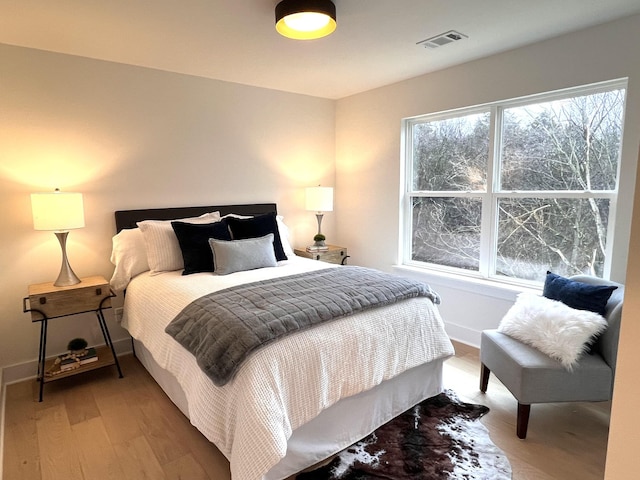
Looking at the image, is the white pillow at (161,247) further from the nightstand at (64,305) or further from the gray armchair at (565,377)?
the gray armchair at (565,377)

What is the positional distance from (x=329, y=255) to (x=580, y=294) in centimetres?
230

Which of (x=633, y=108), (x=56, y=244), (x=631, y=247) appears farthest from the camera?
(x=56, y=244)

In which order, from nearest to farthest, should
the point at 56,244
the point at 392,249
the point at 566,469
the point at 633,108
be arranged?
1. the point at 566,469
2. the point at 633,108
3. the point at 56,244
4. the point at 392,249

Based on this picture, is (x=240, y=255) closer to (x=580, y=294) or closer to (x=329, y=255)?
(x=329, y=255)

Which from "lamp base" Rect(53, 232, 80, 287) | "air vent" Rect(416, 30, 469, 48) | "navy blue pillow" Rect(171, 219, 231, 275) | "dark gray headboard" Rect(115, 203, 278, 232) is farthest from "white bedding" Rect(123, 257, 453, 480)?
"air vent" Rect(416, 30, 469, 48)

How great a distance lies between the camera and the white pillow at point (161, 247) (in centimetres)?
278

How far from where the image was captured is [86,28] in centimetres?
232

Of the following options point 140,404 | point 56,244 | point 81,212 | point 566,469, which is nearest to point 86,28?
point 81,212

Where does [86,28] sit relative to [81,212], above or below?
above

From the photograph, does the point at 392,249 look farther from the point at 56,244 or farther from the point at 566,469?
the point at 56,244

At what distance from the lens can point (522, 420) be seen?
80.7 inches

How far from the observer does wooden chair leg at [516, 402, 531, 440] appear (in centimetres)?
203

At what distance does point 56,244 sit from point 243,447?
2279 mm

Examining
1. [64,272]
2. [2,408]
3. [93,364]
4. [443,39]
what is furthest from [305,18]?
[2,408]
